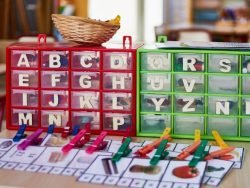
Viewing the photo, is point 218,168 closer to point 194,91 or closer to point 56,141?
point 194,91

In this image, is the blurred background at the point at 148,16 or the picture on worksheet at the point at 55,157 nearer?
the picture on worksheet at the point at 55,157

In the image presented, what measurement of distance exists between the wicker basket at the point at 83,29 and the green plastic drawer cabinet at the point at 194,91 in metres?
0.11

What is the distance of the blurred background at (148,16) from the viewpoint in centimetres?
456

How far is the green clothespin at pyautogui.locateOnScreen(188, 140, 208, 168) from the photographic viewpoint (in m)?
0.94

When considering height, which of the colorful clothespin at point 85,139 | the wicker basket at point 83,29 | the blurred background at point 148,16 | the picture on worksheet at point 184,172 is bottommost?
the picture on worksheet at point 184,172

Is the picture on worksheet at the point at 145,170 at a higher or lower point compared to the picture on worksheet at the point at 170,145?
lower

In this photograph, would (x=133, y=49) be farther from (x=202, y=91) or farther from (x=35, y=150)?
(x=35, y=150)

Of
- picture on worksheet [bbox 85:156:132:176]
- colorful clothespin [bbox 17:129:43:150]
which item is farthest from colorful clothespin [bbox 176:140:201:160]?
colorful clothespin [bbox 17:129:43:150]

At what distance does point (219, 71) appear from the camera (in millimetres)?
1115

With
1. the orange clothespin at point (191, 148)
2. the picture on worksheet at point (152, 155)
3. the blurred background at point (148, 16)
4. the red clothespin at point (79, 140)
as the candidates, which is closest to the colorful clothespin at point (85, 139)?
the red clothespin at point (79, 140)

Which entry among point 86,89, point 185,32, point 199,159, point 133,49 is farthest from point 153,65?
point 185,32

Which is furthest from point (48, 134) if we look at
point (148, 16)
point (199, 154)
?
point (148, 16)

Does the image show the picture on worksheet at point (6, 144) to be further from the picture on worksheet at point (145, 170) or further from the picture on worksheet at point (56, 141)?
the picture on worksheet at point (145, 170)

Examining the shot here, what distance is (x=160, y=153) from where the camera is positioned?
0.99m
